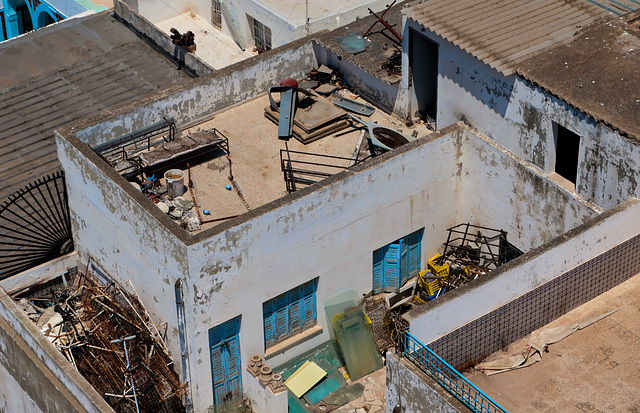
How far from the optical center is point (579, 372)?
2050 cm

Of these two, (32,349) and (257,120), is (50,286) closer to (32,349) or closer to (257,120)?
(32,349)

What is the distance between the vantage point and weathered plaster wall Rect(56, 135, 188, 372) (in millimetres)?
23062

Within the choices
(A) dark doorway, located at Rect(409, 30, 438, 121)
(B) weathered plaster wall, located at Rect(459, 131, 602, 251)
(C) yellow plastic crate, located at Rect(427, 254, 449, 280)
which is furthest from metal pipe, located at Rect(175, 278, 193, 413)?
(A) dark doorway, located at Rect(409, 30, 438, 121)

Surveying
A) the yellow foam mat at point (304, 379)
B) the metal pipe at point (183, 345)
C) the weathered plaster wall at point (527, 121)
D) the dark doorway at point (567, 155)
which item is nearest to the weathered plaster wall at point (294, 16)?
the weathered plaster wall at point (527, 121)

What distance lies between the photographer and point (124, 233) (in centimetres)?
2444

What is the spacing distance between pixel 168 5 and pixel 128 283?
14533 millimetres

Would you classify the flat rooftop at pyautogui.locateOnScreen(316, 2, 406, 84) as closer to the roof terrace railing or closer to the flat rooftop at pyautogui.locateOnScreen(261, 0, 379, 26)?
the flat rooftop at pyautogui.locateOnScreen(261, 0, 379, 26)

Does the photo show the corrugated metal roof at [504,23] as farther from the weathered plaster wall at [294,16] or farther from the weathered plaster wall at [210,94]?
the weathered plaster wall at [294,16]

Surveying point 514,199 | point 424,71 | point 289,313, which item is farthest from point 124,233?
point 514,199

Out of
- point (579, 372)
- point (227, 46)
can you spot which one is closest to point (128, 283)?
point (579, 372)

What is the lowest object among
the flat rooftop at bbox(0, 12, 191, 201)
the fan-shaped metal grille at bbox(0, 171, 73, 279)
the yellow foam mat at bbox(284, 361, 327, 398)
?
the yellow foam mat at bbox(284, 361, 327, 398)

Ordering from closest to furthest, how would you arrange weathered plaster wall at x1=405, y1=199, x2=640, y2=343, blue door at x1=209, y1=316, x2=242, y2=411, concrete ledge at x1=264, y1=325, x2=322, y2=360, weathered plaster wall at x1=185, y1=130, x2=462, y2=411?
1. weathered plaster wall at x1=405, y1=199, x2=640, y2=343
2. weathered plaster wall at x1=185, y1=130, x2=462, y2=411
3. blue door at x1=209, y1=316, x2=242, y2=411
4. concrete ledge at x1=264, y1=325, x2=322, y2=360

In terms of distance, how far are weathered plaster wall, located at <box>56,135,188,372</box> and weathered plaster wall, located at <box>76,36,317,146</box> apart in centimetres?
126

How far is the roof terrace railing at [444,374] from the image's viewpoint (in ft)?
62.8
